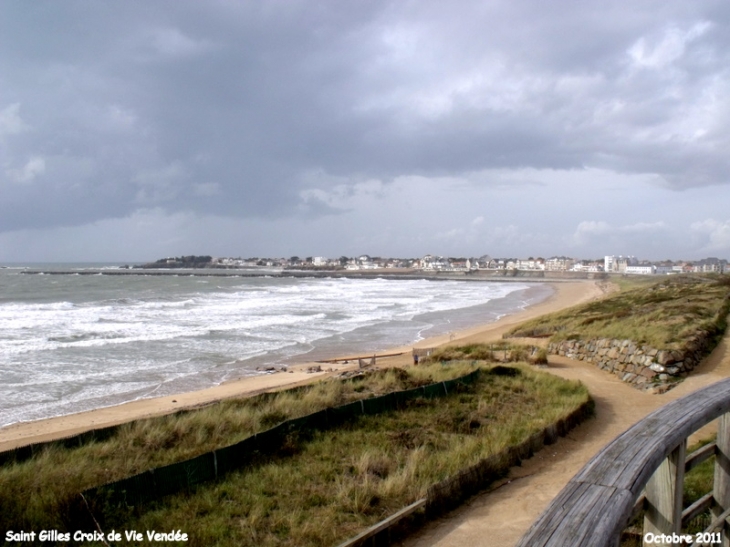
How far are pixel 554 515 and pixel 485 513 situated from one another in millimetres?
5099

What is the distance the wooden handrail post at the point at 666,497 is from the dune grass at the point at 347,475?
4.06 metres

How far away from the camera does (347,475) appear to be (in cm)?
729

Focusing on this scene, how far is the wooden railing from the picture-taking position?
168 cm

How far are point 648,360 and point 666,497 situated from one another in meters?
13.6

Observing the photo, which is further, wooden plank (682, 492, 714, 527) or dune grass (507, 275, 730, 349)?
dune grass (507, 275, 730, 349)

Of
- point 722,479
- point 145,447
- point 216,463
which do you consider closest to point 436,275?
point 145,447

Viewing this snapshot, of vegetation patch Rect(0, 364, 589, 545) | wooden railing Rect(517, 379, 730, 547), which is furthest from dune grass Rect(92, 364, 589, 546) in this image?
wooden railing Rect(517, 379, 730, 547)

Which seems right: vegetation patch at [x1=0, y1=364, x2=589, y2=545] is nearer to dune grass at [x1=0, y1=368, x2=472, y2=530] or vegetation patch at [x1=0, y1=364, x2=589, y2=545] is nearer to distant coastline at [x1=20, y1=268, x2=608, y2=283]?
dune grass at [x1=0, y1=368, x2=472, y2=530]

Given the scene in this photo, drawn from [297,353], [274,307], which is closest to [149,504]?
[297,353]

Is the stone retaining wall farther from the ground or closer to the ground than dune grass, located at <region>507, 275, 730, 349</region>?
closer to the ground

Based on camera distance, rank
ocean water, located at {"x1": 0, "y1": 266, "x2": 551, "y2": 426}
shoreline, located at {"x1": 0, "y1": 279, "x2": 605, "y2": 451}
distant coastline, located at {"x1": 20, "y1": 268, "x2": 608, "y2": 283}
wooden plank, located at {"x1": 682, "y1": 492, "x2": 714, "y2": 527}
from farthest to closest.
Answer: distant coastline, located at {"x1": 20, "y1": 268, "x2": 608, "y2": 283}, ocean water, located at {"x1": 0, "y1": 266, "x2": 551, "y2": 426}, shoreline, located at {"x1": 0, "y1": 279, "x2": 605, "y2": 451}, wooden plank, located at {"x1": 682, "y1": 492, "x2": 714, "y2": 527}

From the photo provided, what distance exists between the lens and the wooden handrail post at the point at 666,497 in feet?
6.82

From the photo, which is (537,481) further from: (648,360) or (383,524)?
(648,360)

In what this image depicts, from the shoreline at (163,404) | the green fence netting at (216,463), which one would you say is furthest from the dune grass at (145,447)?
the shoreline at (163,404)
